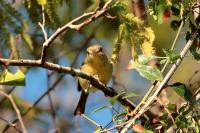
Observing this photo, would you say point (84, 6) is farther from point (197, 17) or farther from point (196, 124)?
point (196, 124)

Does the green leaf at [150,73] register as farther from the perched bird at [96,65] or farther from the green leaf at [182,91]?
the perched bird at [96,65]

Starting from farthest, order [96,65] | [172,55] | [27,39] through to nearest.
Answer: [96,65] → [27,39] → [172,55]

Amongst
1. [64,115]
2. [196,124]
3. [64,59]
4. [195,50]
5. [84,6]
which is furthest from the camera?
[64,115]

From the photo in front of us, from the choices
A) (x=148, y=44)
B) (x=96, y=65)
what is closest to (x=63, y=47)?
(x=96, y=65)

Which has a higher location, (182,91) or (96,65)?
(182,91)

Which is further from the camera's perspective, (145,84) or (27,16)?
(145,84)

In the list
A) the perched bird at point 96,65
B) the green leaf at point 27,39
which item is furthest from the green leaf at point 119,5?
the perched bird at point 96,65

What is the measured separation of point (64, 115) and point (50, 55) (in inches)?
71.3

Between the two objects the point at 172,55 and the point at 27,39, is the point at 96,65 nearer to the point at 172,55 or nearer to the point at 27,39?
the point at 27,39

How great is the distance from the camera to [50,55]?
4.60m

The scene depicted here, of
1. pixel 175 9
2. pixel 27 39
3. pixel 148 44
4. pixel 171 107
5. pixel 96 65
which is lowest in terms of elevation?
pixel 96 65

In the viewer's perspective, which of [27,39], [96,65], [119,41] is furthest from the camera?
[96,65]

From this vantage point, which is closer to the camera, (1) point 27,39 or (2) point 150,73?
(2) point 150,73

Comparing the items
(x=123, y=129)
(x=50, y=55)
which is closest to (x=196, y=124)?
(x=123, y=129)
